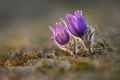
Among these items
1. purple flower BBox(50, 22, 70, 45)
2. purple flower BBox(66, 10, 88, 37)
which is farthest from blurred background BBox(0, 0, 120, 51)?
purple flower BBox(66, 10, 88, 37)

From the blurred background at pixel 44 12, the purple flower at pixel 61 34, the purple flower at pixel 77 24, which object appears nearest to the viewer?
the purple flower at pixel 77 24

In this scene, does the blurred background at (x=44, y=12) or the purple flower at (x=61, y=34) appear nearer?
the purple flower at (x=61, y=34)

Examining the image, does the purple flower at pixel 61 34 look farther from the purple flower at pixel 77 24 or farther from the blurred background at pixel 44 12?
the blurred background at pixel 44 12

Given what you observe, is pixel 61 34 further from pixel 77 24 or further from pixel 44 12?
pixel 44 12

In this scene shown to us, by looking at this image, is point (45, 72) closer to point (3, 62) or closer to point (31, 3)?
point (3, 62)

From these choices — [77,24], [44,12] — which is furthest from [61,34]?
[44,12]

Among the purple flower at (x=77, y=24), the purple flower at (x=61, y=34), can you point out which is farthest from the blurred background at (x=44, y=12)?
the purple flower at (x=77, y=24)

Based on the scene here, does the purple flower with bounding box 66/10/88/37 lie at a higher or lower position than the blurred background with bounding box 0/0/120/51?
lower

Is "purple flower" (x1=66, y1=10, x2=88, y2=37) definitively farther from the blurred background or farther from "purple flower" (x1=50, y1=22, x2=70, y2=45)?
the blurred background
